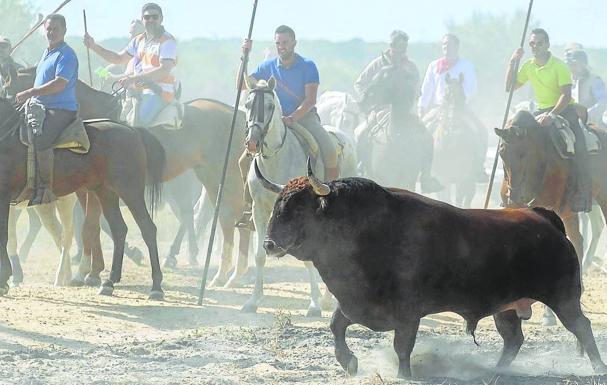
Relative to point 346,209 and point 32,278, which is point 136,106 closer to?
point 32,278

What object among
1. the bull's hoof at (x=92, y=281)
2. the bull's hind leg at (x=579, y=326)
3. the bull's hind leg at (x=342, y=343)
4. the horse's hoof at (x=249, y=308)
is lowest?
the bull's hoof at (x=92, y=281)

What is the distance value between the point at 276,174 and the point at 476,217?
432 cm

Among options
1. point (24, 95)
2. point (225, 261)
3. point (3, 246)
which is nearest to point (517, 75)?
point (225, 261)

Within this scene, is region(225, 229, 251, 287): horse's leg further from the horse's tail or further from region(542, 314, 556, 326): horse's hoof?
region(542, 314, 556, 326): horse's hoof

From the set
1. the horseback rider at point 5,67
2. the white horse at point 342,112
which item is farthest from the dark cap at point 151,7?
the white horse at point 342,112

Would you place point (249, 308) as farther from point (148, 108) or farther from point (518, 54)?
point (518, 54)

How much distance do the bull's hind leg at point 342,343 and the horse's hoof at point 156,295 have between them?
17.1 ft

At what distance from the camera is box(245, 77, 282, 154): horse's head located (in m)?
14.1

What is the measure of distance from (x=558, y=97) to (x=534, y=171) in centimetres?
124

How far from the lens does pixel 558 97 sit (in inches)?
627

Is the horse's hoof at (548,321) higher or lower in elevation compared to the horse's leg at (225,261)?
higher

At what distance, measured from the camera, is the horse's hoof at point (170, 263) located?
65.3ft

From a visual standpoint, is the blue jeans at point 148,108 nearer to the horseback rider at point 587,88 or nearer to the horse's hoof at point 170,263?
the horse's hoof at point 170,263

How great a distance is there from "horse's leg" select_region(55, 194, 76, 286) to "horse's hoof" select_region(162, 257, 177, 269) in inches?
97.5
